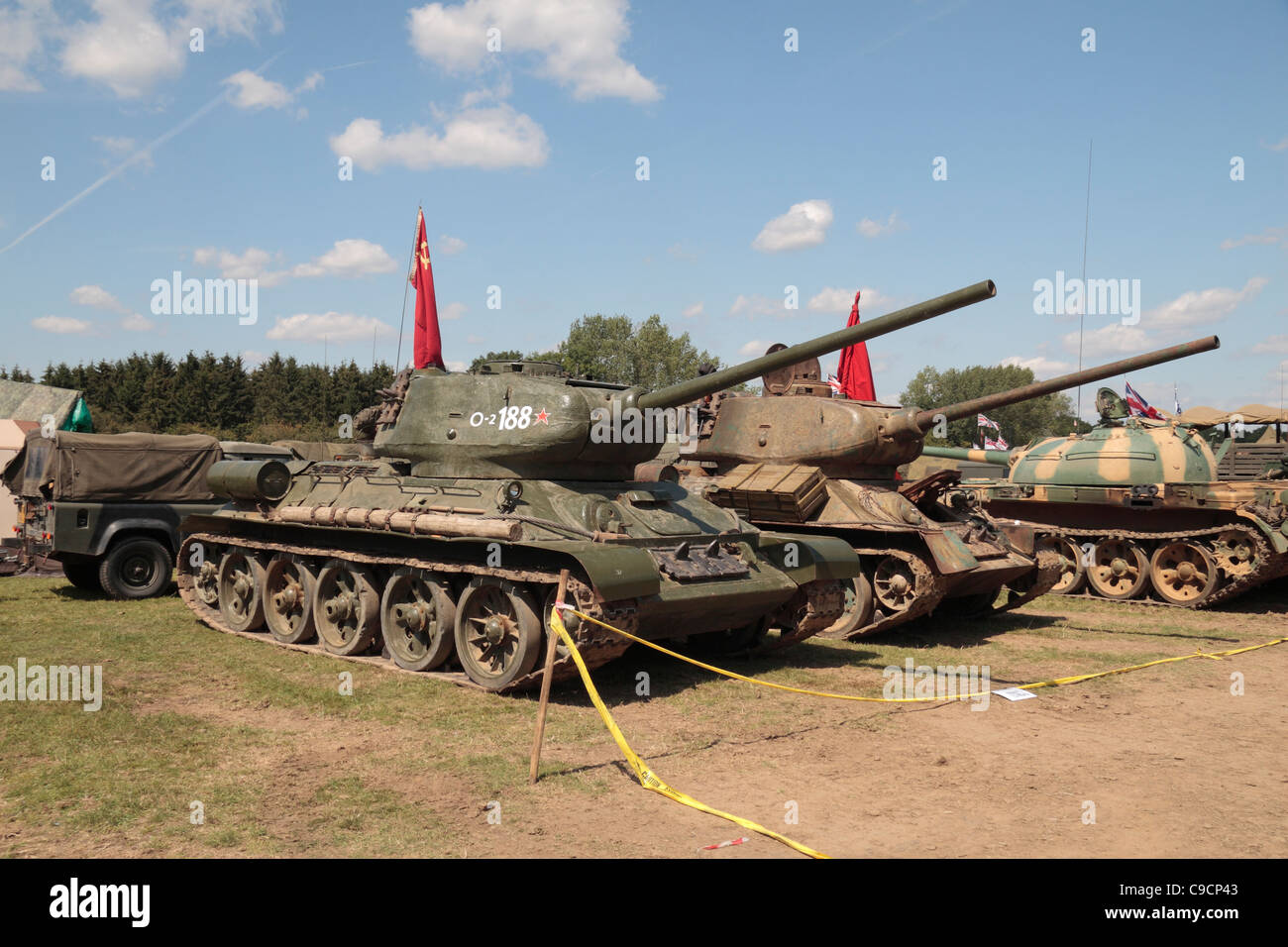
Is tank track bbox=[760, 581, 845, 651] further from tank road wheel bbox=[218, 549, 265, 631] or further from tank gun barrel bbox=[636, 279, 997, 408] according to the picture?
tank road wheel bbox=[218, 549, 265, 631]

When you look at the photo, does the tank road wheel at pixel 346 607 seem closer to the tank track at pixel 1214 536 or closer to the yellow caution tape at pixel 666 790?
the yellow caution tape at pixel 666 790

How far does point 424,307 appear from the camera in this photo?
21312 mm

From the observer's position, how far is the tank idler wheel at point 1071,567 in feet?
58.5

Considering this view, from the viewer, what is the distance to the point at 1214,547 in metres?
16.2

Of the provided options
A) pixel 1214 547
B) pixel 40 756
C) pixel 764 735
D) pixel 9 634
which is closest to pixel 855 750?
pixel 764 735

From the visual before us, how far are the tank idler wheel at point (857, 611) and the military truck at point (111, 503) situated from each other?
10.4 m

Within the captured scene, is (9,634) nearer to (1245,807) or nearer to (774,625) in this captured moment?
(774,625)

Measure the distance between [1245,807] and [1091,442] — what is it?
1241 cm

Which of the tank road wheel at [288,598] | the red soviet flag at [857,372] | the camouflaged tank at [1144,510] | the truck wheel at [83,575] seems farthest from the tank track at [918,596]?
the truck wheel at [83,575]

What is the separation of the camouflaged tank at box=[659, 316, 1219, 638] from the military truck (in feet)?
27.2

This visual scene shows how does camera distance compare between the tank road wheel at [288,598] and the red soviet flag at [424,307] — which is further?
the red soviet flag at [424,307]

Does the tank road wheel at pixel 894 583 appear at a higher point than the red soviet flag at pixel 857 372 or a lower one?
lower

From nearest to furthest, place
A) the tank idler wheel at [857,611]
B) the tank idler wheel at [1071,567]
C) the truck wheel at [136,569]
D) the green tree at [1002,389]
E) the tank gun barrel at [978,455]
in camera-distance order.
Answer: the tank idler wheel at [857,611], the truck wheel at [136,569], the tank idler wheel at [1071,567], the tank gun barrel at [978,455], the green tree at [1002,389]

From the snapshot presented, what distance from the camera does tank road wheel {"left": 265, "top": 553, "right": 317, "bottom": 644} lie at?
11781 millimetres
